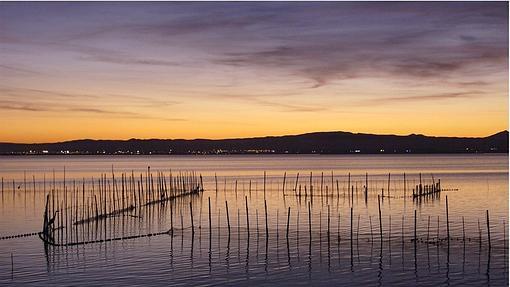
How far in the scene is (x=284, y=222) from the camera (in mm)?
39594

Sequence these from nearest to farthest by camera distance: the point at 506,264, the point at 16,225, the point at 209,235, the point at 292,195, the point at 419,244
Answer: the point at 506,264 < the point at 419,244 < the point at 209,235 < the point at 16,225 < the point at 292,195

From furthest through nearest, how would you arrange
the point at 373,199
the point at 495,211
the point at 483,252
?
1. the point at 373,199
2. the point at 495,211
3. the point at 483,252

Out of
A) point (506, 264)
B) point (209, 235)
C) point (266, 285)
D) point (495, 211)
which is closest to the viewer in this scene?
point (266, 285)

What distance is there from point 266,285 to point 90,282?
5.98m

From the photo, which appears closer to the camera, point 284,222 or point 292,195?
point 284,222

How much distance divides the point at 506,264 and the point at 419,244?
459 centimetres

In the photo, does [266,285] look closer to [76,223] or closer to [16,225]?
[76,223]

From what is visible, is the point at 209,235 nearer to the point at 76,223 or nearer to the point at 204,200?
the point at 76,223

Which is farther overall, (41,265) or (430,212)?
(430,212)

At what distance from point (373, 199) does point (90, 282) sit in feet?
117

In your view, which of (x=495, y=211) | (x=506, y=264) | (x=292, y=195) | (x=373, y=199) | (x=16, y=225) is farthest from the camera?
(x=292, y=195)

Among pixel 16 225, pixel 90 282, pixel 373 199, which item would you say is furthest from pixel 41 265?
pixel 373 199

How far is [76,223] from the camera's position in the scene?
116 feet

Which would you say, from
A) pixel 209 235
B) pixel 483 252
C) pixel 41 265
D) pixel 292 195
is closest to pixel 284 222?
pixel 209 235
